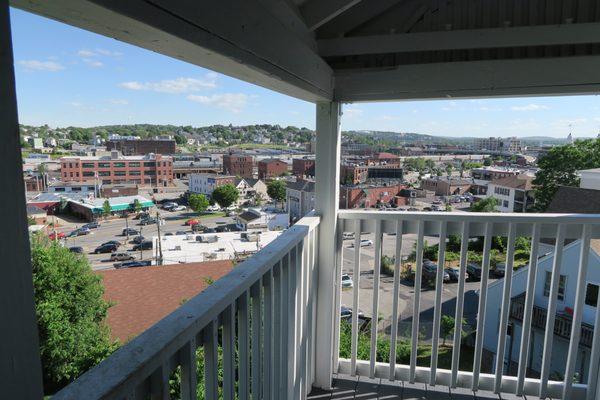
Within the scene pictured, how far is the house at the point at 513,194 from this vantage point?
233cm

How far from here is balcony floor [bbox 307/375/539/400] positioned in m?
2.29

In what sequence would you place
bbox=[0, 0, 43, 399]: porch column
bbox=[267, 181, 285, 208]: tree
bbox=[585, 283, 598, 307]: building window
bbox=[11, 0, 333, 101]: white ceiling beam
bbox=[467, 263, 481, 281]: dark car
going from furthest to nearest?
1. bbox=[467, 263, 481, 281]: dark car
2. bbox=[585, 283, 598, 307]: building window
3. bbox=[267, 181, 285, 208]: tree
4. bbox=[11, 0, 333, 101]: white ceiling beam
5. bbox=[0, 0, 43, 399]: porch column

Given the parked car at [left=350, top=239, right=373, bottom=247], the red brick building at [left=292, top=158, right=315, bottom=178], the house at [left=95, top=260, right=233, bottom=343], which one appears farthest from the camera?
the house at [left=95, top=260, right=233, bottom=343]

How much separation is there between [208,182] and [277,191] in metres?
0.40

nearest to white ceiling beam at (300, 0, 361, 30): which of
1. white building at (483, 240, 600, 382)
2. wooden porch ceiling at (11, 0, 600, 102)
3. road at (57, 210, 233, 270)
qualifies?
wooden porch ceiling at (11, 0, 600, 102)

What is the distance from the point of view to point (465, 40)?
1.85m

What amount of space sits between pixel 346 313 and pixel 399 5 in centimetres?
176

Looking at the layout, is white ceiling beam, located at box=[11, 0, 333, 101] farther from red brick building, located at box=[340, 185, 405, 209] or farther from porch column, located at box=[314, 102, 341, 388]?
red brick building, located at box=[340, 185, 405, 209]

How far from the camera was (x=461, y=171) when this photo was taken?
2.44m

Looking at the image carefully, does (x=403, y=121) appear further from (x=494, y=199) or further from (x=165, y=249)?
(x=165, y=249)

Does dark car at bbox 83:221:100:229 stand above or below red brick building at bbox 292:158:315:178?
below

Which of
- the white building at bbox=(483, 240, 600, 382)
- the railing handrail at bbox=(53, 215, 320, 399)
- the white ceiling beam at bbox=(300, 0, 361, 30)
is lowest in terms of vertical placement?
the white building at bbox=(483, 240, 600, 382)

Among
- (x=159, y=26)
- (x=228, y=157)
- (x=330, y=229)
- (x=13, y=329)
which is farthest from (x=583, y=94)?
(x=13, y=329)

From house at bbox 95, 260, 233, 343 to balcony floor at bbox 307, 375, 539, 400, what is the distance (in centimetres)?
129
